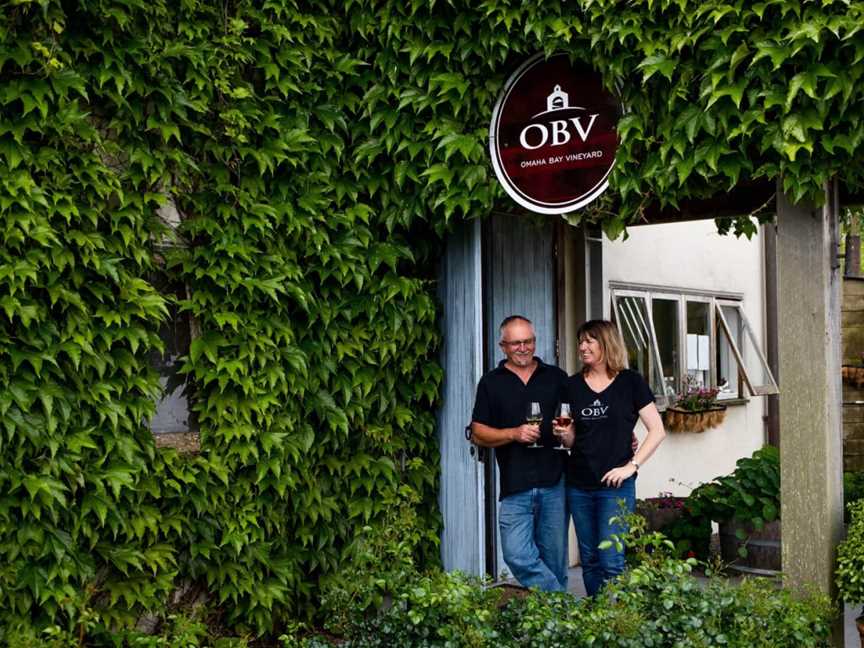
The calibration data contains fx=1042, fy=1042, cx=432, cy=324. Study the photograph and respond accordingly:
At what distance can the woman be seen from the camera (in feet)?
18.3

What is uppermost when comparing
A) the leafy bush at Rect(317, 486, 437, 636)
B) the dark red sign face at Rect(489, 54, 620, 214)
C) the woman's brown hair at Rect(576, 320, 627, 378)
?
the dark red sign face at Rect(489, 54, 620, 214)

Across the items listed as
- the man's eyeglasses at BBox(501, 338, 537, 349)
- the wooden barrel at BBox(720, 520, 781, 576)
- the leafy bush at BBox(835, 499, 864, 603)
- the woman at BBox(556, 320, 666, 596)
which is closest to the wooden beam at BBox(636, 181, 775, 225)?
the woman at BBox(556, 320, 666, 596)

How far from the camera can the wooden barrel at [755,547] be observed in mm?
7707

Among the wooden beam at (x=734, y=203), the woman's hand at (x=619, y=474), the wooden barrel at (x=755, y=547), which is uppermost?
the wooden beam at (x=734, y=203)

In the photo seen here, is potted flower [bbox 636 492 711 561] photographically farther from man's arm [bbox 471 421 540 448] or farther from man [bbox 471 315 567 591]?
man's arm [bbox 471 421 540 448]

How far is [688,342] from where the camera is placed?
421 inches

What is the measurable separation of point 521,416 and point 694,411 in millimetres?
4956

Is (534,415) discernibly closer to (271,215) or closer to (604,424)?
(604,424)

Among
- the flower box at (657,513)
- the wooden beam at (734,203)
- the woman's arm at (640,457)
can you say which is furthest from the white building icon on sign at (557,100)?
the flower box at (657,513)

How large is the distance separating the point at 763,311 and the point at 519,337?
760 centimetres

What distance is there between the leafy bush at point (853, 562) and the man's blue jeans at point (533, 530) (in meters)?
1.46

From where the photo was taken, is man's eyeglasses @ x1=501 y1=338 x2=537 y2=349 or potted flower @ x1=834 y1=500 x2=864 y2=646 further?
man's eyeglasses @ x1=501 y1=338 x2=537 y2=349

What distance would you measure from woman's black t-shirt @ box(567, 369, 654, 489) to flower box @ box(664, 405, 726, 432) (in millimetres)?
4534

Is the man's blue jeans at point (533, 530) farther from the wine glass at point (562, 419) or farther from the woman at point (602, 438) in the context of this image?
the wine glass at point (562, 419)
